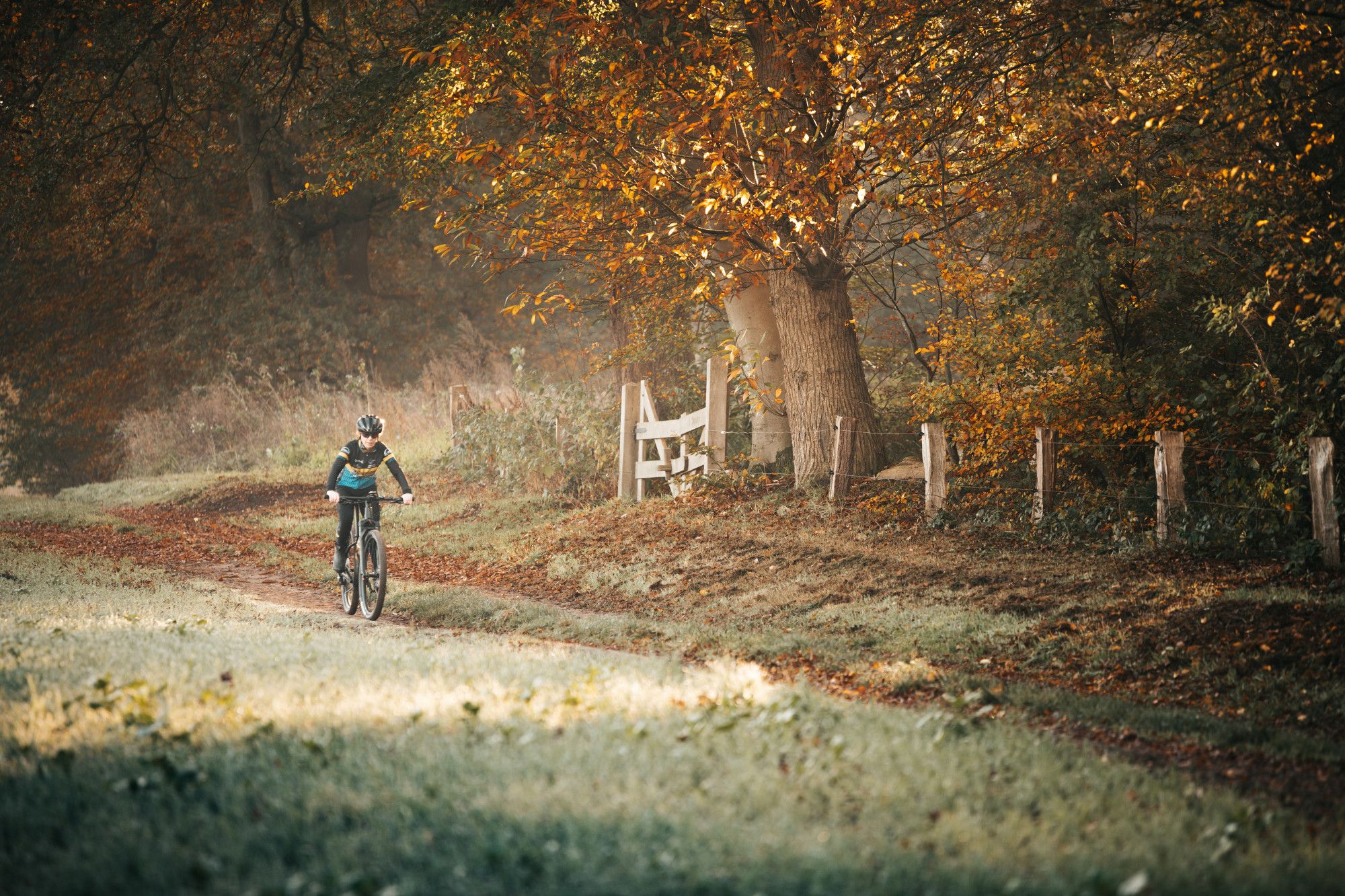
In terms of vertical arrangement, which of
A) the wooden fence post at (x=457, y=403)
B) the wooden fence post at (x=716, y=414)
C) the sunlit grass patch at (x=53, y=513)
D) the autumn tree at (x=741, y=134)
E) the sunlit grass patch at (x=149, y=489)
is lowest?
the sunlit grass patch at (x=53, y=513)

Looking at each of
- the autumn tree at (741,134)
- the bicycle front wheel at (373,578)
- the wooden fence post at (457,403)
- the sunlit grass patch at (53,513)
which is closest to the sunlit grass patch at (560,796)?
the bicycle front wheel at (373,578)

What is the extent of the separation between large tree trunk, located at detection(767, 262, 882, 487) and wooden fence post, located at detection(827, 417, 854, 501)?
0.36 m

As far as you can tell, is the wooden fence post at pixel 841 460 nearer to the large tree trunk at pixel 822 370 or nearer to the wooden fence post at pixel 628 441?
the large tree trunk at pixel 822 370

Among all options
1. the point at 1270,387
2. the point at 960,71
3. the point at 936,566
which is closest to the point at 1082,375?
the point at 1270,387

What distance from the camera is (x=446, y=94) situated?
13367 mm

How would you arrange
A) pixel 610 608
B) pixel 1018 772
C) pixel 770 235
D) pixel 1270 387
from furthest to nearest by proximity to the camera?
pixel 770 235 < pixel 610 608 < pixel 1270 387 < pixel 1018 772

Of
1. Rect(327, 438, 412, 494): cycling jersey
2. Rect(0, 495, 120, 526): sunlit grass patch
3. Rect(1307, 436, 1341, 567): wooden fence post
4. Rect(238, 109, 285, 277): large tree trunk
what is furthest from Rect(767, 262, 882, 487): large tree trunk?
Rect(238, 109, 285, 277): large tree trunk

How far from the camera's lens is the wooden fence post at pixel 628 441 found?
16.5 metres

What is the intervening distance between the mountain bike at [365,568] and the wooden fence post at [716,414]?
16.6 ft

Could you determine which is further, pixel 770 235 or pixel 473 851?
pixel 770 235

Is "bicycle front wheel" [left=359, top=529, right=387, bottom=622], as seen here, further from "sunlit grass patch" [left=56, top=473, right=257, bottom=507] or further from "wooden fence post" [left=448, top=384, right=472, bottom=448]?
"sunlit grass patch" [left=56, top=473, right=257, bottom=507]

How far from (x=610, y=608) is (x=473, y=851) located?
24.8ft

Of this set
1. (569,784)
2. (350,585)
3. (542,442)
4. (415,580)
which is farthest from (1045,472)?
(542,442)

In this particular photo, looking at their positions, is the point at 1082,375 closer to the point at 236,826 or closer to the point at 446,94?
the point at 446,94
